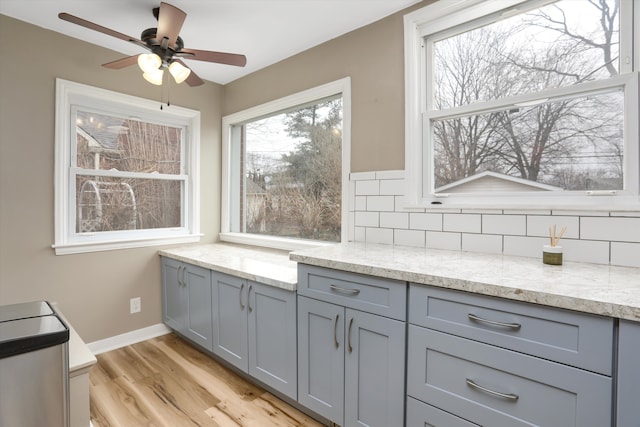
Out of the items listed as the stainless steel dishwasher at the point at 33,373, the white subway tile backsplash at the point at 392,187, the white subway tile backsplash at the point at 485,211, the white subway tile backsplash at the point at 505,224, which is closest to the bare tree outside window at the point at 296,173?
the white subway tile backsplash at the point at 392,187

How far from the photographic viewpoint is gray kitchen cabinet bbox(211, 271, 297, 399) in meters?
1.86

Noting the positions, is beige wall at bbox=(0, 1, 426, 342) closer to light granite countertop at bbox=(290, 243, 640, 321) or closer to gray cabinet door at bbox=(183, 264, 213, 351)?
gray cabinet door at bbox=(183, 264, 213, 351)

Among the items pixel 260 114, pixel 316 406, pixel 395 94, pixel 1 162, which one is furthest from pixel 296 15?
pixel 316 406

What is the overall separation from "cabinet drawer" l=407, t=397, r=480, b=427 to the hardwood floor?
0.69 meters

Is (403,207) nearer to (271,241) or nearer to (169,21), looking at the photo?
(271,241)

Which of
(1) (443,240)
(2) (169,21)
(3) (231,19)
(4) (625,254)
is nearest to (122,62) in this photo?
(2) (169,21)

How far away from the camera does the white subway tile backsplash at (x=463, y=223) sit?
1.82 metres

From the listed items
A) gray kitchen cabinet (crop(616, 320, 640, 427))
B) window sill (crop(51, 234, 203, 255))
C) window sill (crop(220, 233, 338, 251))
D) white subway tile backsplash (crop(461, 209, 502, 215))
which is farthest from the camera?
window sill (crop(220, 233, 338, 251))

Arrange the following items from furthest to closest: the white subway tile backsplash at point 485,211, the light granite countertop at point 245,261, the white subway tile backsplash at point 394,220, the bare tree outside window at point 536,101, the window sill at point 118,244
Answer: the window sill at point 118,244 < the white subway tile backsplash at point 394,220 < the light granite countertop at point 245,261 < the white subway tile backsplash at point 485,211 < the bare tree outside window at point 536,101

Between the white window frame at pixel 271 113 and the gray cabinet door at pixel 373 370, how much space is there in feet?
3.08

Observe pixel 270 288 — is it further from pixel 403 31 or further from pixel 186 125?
pixel 186 125

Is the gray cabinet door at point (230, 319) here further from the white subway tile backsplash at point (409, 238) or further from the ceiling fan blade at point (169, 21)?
the ceiling fan blade at point (169, 21)

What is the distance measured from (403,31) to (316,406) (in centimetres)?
230

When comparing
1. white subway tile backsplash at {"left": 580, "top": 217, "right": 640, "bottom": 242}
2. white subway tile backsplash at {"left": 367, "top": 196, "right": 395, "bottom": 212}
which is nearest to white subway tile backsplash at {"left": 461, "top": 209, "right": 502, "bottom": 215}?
white subway tile backsplash at {"left": 580, "top": 217, "right": 640, "bottom": 242}
